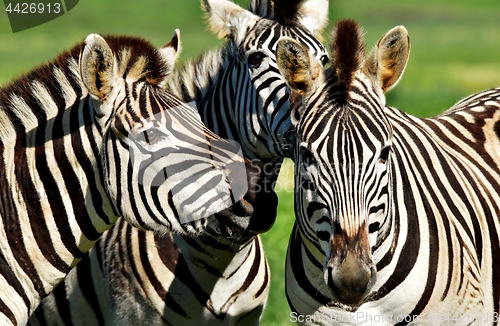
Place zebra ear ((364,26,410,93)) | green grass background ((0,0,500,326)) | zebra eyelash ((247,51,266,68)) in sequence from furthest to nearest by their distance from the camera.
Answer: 1. green grass background ((0,0,500,326))
2. zebra eyelash ((247,51,266,68))
3. zebra ear ((364,26,410,93))

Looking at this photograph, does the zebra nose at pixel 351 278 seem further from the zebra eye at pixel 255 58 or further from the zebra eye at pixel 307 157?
the zebra eye at pixel 255 58

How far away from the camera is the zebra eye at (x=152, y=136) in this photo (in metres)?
5.17

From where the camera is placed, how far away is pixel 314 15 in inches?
271

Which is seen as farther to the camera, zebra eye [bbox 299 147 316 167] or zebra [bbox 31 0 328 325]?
zebra [bbox 31 0 328 325]

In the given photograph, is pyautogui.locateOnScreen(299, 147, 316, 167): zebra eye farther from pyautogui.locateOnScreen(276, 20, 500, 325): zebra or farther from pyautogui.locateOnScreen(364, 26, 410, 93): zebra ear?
pyautogui.locateOnScreen(364, 26, 410, 93): zebra ear

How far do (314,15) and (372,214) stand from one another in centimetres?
278

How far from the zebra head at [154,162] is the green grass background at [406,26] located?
10.8 meters

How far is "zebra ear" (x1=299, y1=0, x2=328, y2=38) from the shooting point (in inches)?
266

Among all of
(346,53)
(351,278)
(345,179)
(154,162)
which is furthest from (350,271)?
(154,162)

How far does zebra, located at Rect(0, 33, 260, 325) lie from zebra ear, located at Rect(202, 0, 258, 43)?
129 cm

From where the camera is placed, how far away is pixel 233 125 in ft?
21.5

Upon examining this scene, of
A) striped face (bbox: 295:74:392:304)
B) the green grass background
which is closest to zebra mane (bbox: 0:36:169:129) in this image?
striped face (bbox: 295:74:392:304)

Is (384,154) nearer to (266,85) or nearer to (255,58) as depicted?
(266,85)

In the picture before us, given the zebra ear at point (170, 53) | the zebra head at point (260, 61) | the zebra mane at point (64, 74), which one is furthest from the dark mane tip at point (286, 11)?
the zebra mane at point (64, 74)
